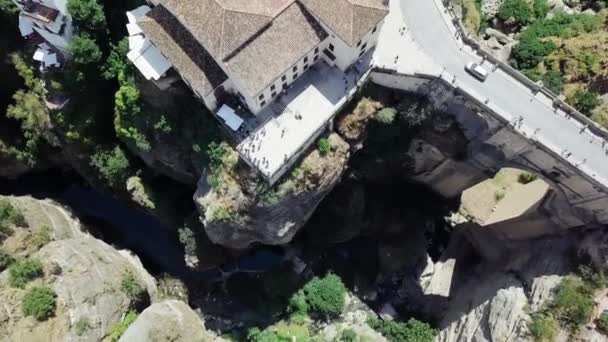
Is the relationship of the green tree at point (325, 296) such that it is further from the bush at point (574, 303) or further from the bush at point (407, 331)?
the bush at point (574, 303)

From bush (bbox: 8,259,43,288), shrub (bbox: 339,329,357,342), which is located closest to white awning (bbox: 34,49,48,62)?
bush (bbox: 8,259,43,288)

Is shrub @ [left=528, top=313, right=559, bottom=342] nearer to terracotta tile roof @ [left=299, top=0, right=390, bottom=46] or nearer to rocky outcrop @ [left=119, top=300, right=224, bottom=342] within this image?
terracotta tile roof @ [left=299, top=0, right=390, bottom=46]

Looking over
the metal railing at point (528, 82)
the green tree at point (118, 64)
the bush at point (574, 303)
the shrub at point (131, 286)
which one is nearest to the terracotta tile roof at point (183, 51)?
the green tree at point (118, 64)

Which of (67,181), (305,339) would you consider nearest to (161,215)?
(67,181)

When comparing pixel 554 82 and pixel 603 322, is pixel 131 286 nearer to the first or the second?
pixel 603 322

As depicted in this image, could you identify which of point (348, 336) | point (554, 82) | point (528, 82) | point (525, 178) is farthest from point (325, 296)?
point (554, 82)

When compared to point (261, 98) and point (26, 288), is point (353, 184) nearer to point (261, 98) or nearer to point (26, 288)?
point (261, 98)
